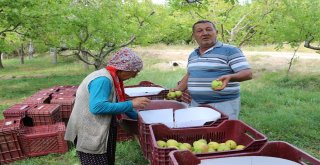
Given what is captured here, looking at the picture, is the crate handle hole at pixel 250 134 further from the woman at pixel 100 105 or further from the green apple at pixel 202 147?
the woman at pixel 100 105

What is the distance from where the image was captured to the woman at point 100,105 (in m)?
2.42

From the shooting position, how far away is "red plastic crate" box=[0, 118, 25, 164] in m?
4.65

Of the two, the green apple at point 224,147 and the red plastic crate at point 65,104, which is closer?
the green apple at point 224,147

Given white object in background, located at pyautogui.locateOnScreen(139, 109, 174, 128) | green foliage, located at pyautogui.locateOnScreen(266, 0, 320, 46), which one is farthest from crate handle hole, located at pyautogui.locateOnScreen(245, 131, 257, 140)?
green foliage, located at pyautogui.locateOnScreen(266, 0, 320, 46)

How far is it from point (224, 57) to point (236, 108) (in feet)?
1.79

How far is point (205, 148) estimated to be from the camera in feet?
6.85

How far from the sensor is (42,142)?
493 centimetres

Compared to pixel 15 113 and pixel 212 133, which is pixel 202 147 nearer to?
pixel 212 133

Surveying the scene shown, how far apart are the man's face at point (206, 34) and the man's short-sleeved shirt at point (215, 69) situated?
70 millimetres

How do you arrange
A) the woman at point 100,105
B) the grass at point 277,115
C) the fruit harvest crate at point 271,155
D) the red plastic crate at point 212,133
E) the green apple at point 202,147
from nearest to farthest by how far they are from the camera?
the fruit harvest crate at point 271,155, the green apple at point 202,147, the red plastic crate at point 212,133, the woman at point 100,105, the grass at point 277,115

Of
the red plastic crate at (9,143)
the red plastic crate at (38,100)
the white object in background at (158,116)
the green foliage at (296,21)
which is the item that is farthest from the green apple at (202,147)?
the green foliage at (296,21)

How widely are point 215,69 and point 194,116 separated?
0.66m

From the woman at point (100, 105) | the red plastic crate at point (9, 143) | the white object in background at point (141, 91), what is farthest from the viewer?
the red plastic crate at point (9, 143)

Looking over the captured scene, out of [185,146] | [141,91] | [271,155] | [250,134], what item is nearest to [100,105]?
[185,146]
